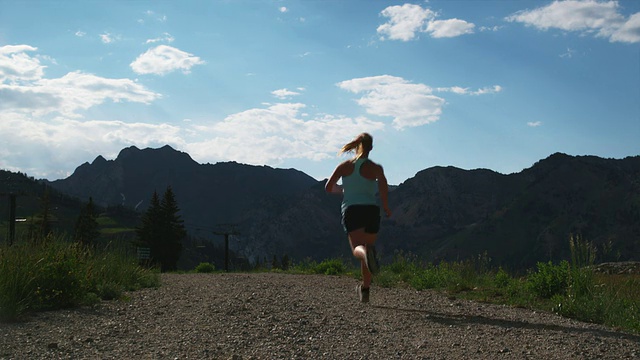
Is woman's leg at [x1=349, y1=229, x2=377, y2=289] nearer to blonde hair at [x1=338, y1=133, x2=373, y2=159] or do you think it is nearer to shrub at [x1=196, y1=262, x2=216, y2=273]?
blonde hair at [x1=338, y1=133, x2=373, y2=159]

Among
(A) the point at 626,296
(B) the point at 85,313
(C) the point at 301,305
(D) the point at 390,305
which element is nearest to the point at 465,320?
(D) the point at 390,305

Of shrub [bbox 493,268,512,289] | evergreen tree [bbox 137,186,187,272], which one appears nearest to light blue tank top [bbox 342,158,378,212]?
shrub [bbox 493,268,512,289]

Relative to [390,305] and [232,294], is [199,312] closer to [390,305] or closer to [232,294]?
[232,294]

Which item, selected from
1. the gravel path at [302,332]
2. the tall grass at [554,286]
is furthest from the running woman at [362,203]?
the tall grass at [554,286]

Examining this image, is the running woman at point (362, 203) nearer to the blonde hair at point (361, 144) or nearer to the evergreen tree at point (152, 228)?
the blonde hair at point (361, 144)

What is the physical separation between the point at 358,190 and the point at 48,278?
4.34 metres

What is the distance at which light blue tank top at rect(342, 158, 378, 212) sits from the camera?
7.66 meters

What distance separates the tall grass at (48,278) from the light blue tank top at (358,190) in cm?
387

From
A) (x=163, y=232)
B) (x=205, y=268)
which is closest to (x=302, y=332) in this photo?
(x=205, y=268)

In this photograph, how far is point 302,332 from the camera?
5957 millimetres

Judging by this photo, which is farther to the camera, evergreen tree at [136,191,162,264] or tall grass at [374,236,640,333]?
evergreen tree at [136,191,162,264]

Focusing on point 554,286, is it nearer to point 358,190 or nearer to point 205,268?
point 358,190

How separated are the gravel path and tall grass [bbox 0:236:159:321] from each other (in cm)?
33

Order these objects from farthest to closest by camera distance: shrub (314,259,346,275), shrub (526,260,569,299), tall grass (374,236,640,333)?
shrub (314,259,346,275) → shrub (526,260,569,299) → tall grass (374,236,640,333)
